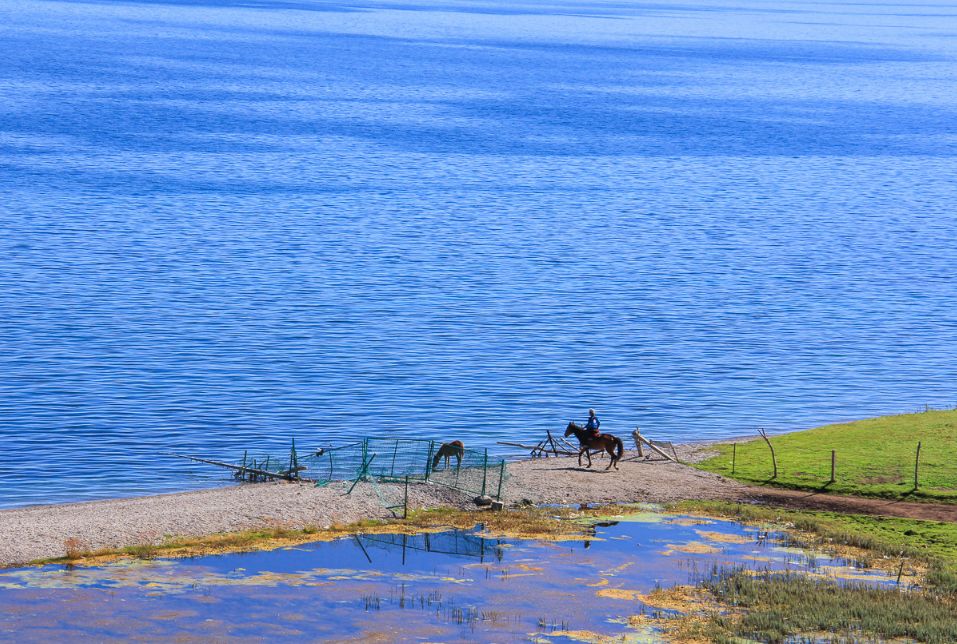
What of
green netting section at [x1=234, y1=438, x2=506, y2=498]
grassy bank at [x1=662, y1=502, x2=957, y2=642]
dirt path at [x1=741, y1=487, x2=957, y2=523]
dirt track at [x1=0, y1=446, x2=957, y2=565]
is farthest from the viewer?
green netting section at [x1=234, y1=438, x2=506, y2=498]

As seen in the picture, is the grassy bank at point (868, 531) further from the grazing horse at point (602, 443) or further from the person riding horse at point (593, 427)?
the person riding horse at point (593, 427)

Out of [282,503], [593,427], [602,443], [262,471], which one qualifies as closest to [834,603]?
[602,443]

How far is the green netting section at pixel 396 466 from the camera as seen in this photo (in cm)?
4828

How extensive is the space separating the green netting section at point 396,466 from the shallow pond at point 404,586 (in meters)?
4.89

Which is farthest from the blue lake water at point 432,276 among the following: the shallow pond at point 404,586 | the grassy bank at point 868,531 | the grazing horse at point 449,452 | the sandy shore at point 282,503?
the grassy bank at point 868,531

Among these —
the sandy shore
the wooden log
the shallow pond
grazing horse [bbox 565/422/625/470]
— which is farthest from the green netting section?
the shallow pond

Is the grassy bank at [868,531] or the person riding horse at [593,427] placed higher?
the person riding horse at [593,427]

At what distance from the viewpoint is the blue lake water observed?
215ft

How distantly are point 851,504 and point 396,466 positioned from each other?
59.7 ft

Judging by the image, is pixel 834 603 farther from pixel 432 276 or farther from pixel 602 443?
pixel 432 276

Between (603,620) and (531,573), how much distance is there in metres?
4.35

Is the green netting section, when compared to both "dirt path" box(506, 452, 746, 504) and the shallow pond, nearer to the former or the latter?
"dirt path" box(506, 452, 746, 504)

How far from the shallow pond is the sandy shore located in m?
2.41

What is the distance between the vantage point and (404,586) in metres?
38.1
